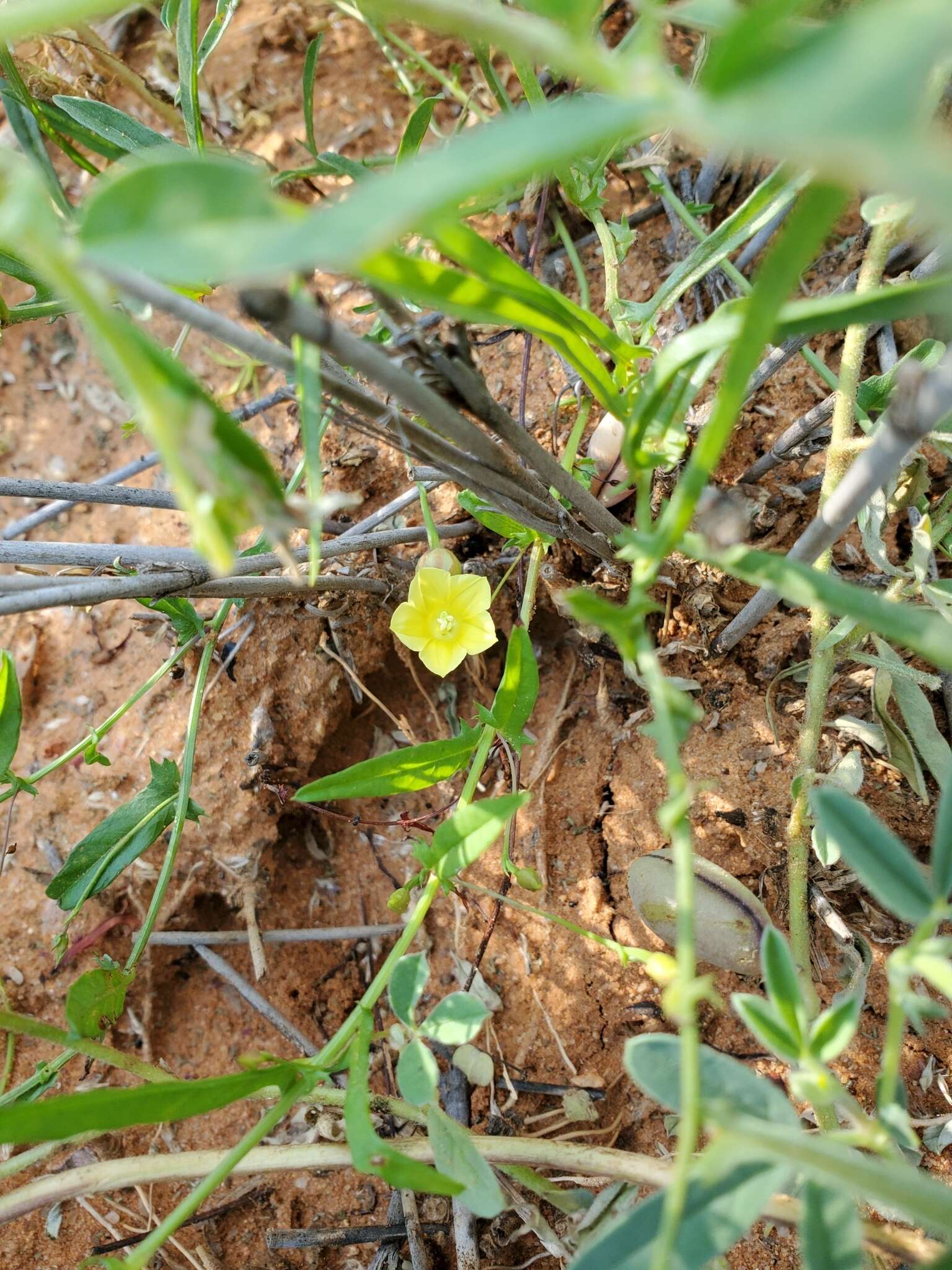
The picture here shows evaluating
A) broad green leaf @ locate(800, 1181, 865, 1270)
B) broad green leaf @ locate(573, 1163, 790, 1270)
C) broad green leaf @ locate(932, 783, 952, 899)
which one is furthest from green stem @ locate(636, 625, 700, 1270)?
broad green leaf @ locate(932, 783, 952, 899)

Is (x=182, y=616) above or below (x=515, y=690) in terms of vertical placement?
below

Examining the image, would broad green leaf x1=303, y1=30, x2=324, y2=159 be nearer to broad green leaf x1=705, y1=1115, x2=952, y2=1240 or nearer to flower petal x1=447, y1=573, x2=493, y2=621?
flower petal x1=447, y1=573, x2=493, y2=621

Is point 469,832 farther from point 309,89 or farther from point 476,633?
point 309,89

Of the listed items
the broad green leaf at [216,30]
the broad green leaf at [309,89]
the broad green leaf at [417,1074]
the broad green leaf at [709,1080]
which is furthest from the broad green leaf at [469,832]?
the broad green leaf at [309,89]

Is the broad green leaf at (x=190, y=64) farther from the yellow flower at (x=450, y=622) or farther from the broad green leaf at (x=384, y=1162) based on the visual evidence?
the broad green leaf at (x=384, y=1162)

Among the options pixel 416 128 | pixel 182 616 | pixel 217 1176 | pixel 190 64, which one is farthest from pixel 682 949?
pixel 190 64

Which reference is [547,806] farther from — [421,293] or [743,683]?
[421,293]
